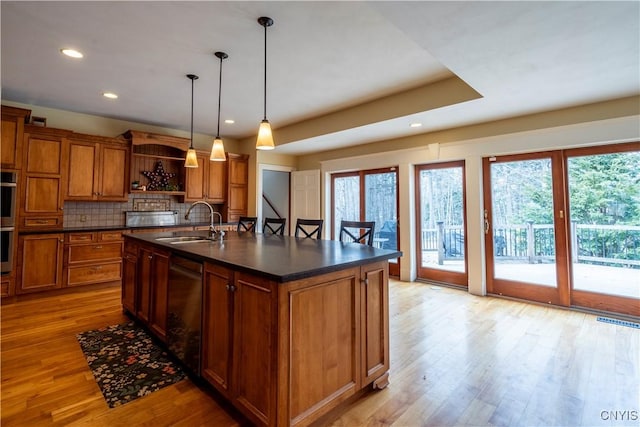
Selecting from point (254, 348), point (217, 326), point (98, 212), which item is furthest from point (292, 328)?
point (98, 212)

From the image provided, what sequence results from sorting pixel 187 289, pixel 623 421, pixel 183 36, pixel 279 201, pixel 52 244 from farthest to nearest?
pixel 279 201
pixel 52 244
pixel 183 36
pixel 187 289
pixel 623 421

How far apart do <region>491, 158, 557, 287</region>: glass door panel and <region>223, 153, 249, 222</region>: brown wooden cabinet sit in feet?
14.0

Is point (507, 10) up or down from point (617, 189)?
up

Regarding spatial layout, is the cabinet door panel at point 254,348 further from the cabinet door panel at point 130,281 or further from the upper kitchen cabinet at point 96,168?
the upper kitchen cabinet at point 96,168

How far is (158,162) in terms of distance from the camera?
17.3ft

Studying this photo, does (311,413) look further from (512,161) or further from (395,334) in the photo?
(512,161)

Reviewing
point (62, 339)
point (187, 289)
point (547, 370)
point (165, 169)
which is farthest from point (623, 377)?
point (165, 169)

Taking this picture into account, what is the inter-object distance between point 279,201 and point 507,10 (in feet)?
18.5

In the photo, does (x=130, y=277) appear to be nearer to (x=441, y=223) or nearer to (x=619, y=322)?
(x=441, y=223)

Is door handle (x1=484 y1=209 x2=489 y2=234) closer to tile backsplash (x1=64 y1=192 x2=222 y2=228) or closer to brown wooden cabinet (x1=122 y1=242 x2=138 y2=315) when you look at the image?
brown wooden cabinet (x1=122 y1=242 x2=138 y2=315)

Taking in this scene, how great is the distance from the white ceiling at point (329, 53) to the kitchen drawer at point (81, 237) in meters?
1.76

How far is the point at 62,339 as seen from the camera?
2.67 meters

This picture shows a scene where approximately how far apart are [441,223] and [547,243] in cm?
134

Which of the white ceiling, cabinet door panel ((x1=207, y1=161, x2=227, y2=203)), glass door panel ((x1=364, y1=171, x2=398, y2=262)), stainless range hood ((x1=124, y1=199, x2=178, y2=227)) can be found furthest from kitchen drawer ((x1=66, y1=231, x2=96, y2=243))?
glass door panel ((x1=364, y1=171, x2=398, y2=262))
